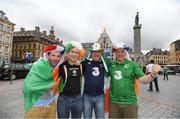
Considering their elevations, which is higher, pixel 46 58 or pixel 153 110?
pixel 46 58

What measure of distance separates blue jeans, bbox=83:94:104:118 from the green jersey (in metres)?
0.22

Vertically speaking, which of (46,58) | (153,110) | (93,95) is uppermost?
(46,58)

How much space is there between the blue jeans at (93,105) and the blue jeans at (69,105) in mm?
115

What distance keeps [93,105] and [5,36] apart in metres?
58.2

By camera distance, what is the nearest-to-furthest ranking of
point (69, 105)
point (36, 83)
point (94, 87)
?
point (36, 83), point (69, 105), point (94, 87)

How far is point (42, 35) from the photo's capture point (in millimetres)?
72625

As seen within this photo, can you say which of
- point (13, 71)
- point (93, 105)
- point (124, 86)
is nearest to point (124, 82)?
point (124, 86)

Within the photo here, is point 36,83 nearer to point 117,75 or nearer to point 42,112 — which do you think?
point 42,112

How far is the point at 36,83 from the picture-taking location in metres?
3.46

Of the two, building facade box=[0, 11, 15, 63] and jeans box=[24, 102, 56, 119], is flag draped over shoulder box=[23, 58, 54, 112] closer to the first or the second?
jeans box=[24, 102, 56, 119]

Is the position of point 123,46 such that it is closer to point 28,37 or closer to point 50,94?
point 50,94

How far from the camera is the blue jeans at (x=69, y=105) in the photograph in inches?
152

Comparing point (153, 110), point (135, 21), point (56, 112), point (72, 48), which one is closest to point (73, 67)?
point (72, 48)

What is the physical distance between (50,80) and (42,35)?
71.1 meters
